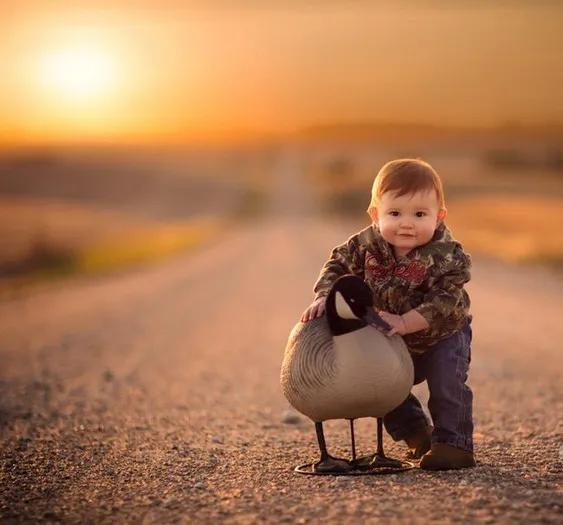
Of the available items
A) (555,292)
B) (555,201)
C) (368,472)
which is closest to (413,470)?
(368,472)

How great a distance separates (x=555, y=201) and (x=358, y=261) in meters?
55.6

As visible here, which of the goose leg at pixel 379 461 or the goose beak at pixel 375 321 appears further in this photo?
the goose leg at pixel 379 461

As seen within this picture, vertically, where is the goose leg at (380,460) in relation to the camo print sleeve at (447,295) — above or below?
below

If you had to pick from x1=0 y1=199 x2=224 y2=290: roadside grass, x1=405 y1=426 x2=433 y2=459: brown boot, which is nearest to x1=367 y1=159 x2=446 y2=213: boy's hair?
x1=405 y1=426 x2=433 y2=459: brown boot

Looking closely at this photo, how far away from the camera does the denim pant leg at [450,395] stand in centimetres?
446

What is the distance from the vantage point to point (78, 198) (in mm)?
A: 89312

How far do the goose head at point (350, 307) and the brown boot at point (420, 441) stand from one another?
93 centimetres

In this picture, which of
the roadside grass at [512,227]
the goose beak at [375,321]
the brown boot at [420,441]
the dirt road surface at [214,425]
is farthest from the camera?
the roadside grass at [512,227]

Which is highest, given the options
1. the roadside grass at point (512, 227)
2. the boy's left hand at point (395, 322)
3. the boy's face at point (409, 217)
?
the roadside grass at point (512, 227)

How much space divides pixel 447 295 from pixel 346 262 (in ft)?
1.93

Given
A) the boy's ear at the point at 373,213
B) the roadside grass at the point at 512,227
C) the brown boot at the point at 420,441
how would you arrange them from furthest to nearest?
1. the roadside grass at the point at 512,227
2. the brown boot at the point at 420,441
3. the boy's ear at the point at 373,213

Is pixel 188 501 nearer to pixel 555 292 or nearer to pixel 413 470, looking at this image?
pixel 413 470

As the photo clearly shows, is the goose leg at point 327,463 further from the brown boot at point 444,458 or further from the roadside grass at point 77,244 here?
the roadside grass at point 77,244

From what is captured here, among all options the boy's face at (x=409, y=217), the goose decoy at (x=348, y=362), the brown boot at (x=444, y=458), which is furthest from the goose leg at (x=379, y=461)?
the boy's face at (x=409, y=217)
